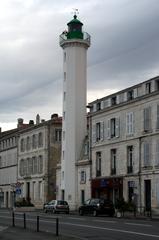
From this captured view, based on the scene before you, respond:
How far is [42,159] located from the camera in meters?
75.2

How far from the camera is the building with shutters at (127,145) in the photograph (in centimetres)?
4992

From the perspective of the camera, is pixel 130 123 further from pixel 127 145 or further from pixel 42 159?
pixel 42 159

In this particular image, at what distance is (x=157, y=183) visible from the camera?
48938 mm

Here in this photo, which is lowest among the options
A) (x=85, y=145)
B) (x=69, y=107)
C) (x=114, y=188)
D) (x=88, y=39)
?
(x=114, y=188)

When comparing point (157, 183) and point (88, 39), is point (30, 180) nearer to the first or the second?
point (88, 39)

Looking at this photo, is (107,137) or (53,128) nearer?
(107,137)

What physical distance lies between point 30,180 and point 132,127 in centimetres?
2885

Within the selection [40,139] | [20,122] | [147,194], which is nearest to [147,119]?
[147,194]

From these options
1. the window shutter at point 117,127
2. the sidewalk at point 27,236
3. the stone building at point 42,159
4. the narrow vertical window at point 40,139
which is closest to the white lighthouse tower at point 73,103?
the window shutter at point 117,127

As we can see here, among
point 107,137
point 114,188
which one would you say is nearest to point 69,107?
point 107,137

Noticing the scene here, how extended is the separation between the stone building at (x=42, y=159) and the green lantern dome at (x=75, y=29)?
13302 mm

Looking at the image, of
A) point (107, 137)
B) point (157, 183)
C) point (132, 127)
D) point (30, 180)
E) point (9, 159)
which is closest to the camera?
point (157, 183)

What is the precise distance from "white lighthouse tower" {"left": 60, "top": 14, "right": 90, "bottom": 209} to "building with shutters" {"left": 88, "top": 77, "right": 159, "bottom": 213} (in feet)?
6.23

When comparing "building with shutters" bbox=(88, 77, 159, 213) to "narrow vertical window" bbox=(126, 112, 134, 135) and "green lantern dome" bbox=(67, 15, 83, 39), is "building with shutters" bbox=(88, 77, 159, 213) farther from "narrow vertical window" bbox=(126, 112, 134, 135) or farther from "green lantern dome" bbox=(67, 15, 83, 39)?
"green lantern dome" bbox=(67, 15, 83, 39)
